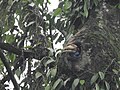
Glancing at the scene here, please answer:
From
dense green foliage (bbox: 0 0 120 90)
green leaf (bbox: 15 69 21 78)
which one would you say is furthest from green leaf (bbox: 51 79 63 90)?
green leaf (bbox: 15 69 21 78)

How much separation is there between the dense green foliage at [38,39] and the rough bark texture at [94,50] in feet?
0.06

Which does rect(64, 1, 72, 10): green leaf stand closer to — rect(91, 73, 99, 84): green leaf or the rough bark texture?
the rough bark texture

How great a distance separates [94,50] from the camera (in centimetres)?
131

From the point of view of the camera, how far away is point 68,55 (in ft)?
4.19

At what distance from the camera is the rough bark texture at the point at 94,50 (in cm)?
126

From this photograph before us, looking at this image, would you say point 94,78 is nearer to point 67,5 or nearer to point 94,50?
point 94,50

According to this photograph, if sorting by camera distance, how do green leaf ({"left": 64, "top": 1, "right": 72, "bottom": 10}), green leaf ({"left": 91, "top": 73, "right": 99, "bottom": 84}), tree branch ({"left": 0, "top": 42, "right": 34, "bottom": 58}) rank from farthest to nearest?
green leaf ({"left": 64, "top": 1, "right": 72, "bottom": 10}), tree branch ({"left": 0, "top": 42, "right": 34, "bottom": 58}), green leaf ({"left": 91, "top": 73, "right": 99, "bottom": 84})

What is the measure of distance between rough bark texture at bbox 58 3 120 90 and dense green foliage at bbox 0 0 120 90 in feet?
0.06

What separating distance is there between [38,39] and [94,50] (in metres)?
0.37

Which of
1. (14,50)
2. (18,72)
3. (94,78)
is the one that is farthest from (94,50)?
(18,72)

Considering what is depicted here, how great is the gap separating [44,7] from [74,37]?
38cm

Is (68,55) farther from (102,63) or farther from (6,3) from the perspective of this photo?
(6,3)

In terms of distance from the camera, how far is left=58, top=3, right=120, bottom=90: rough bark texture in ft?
4.14

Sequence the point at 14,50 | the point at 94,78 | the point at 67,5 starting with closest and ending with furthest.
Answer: the point at 94,78 < the point at 14,50 < the point at 67,5
